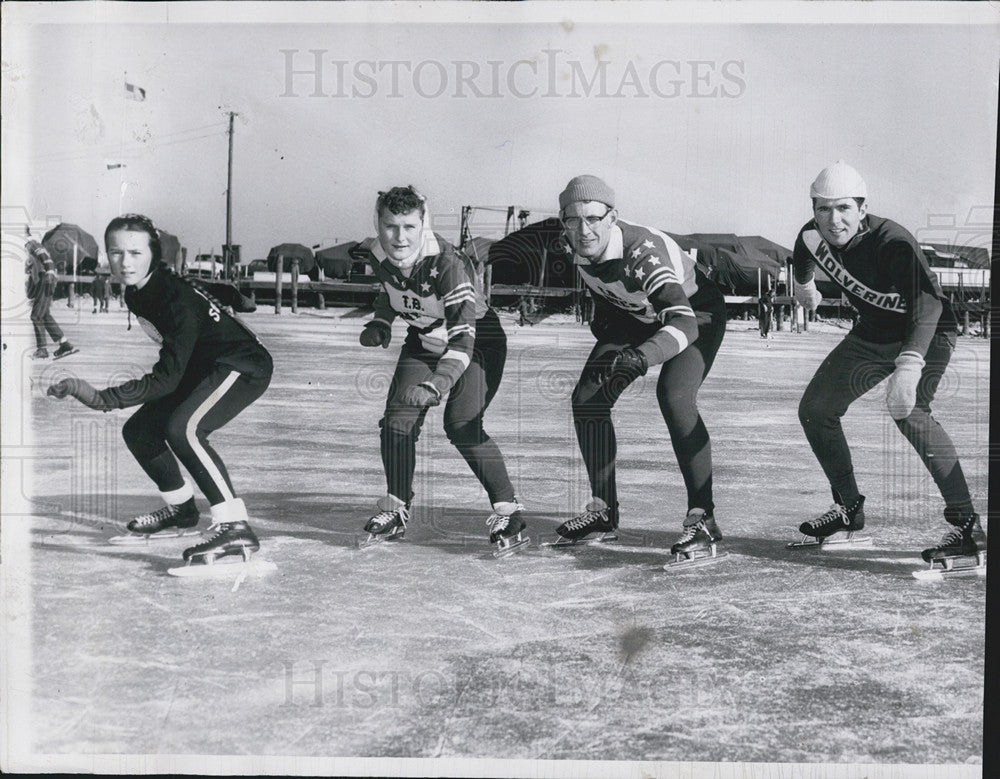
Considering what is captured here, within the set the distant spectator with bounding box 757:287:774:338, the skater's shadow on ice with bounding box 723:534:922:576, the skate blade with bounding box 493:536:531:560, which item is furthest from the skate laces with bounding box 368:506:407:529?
the distant spectator with bounding box 757:287:774:338

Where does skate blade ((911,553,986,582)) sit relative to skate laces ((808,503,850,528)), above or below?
below

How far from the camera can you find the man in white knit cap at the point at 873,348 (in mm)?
4527

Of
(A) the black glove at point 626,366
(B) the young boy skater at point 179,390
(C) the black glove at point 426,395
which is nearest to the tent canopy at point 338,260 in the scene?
(B) the young boy skater at point 179,390

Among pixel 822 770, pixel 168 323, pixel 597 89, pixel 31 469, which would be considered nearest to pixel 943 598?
pixel 822 770

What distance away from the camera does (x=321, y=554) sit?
4.59 metres

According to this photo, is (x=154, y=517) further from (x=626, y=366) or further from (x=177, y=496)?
(x=626, y=366)

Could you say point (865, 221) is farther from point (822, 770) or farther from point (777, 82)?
point (822, 770)

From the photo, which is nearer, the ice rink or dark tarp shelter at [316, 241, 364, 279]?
the ice rink

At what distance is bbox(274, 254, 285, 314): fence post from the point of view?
479 centimetres

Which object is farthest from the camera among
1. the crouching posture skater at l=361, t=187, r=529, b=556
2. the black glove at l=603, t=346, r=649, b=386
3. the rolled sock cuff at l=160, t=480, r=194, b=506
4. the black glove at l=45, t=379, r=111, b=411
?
the rolled sock cuff at l=160, t=480, r=194, b=506

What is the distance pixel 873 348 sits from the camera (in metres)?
4.63

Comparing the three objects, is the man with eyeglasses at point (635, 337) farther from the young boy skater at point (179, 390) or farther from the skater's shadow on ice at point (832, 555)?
the young boy skater at point (179, 390)

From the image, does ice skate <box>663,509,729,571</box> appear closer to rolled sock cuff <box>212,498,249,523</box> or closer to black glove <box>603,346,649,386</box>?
black glove <box>603,346,649,386</box>

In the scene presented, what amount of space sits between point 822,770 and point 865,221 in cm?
226
